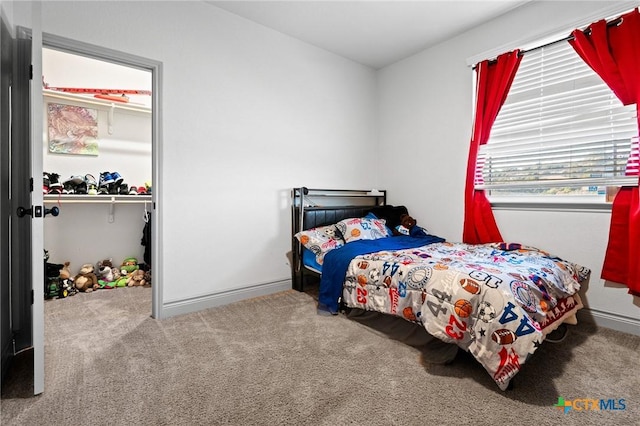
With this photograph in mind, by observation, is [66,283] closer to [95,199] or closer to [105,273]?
[105,273]

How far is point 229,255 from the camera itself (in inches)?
116

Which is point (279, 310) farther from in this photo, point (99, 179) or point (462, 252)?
point (99, 179)

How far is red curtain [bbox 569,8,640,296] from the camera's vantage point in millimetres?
2174

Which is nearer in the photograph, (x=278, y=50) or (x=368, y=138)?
(x=278, y=50)

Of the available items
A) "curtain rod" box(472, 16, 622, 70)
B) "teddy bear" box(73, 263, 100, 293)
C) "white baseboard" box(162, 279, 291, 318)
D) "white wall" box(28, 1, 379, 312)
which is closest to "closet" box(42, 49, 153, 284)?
"teddy bear" box(73, 263, 100, 293)

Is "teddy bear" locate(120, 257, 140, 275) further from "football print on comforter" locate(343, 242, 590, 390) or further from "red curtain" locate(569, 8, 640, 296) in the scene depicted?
"red curtain" locate(569, 8, 640, 296)

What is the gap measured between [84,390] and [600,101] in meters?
3.92

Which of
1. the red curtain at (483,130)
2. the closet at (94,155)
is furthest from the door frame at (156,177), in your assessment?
the red curtain at (483,130)

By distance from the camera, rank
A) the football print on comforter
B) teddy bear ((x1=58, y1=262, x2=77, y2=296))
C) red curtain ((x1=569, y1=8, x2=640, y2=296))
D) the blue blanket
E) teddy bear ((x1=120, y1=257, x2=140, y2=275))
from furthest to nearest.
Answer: teddy bear ((x1=120, y1=257, x2=140, y2=275)), teddy bear ((x1=58, y1=262, x2=77, y2=296)), the blue blanket, red curtain ((x1=569, y1=8, x2=640, y2=296)), the football print on comforter

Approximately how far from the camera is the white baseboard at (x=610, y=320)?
2248 mm

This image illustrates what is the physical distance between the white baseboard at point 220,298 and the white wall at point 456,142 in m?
1.89

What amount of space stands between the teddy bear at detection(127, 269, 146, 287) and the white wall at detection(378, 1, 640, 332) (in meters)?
3.20

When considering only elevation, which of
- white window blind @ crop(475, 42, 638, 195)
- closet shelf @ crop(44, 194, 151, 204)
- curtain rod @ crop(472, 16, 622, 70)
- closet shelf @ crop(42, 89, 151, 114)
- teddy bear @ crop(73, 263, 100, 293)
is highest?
curtain rod @ crop(472, 16, 622, 70)

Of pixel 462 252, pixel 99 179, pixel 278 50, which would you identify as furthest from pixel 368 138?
pixel 99 179
